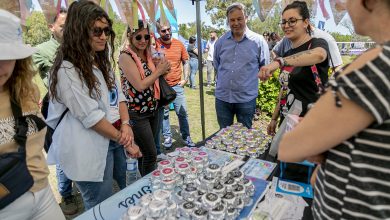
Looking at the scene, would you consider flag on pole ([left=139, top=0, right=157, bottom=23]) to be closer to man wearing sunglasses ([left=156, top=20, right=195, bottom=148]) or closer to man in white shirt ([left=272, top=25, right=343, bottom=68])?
man in white shirt ([left=272, top=25, right=343, bottom=68])

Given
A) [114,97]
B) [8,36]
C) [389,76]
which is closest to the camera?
[389,76]

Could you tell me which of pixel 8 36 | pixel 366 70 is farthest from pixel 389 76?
pixel 8 36

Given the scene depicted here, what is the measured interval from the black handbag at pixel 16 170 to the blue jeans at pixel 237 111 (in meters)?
2.22

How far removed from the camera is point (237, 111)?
121 inches

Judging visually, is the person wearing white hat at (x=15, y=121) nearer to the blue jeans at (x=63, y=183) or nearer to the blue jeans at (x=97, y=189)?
the blue jeans at (x=97, y=189)

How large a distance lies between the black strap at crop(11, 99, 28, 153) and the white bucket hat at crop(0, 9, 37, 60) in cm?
23

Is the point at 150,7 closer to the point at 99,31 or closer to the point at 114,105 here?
the point at 99,31

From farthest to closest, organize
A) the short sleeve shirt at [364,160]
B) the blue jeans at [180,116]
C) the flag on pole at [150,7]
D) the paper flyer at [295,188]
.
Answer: the blue jeans at [180,116] < the flag on pole at [150,7] < the paper flyer at [295,188] < the short sleeve shirt at [364,160]

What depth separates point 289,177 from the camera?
162 centimetres

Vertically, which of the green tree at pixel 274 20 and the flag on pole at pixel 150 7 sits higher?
the flag on pole at pixel 150 7

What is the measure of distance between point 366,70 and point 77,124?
150 cm

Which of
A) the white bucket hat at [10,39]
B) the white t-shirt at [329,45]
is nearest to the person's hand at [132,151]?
the white bucket hat at [10,39]

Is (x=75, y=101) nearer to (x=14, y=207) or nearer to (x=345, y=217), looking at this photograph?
(x=14, y=207)

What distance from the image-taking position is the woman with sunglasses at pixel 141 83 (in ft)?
7.29
